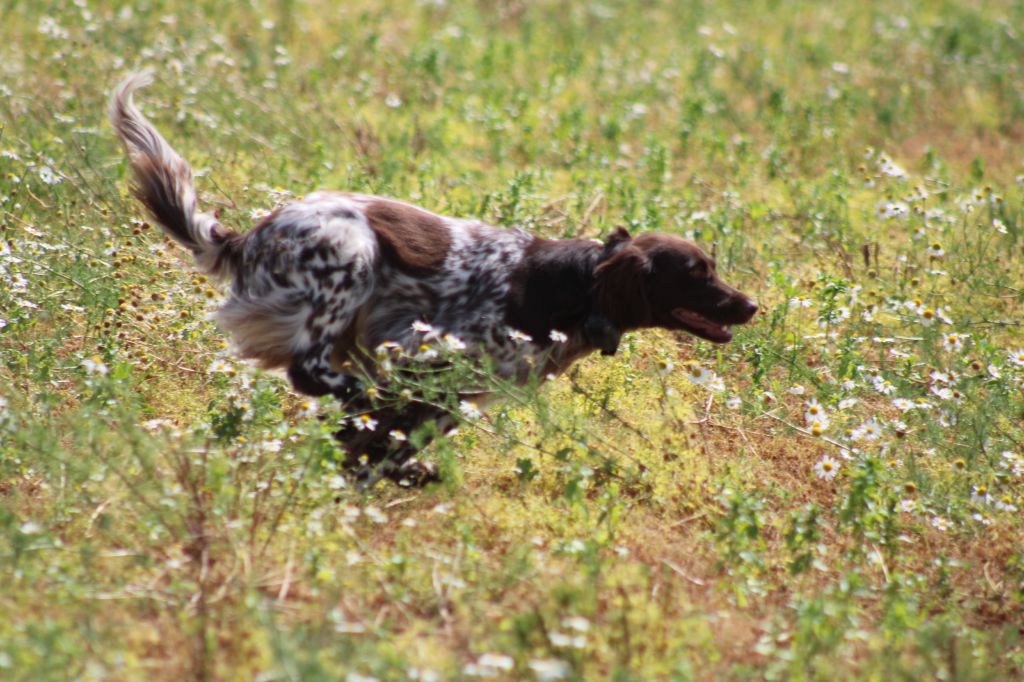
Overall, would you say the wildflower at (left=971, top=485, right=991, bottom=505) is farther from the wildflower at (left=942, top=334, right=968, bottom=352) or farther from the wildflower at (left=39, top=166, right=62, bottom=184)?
the wildflower at (left=39, top=166, right=62, bottom=184)

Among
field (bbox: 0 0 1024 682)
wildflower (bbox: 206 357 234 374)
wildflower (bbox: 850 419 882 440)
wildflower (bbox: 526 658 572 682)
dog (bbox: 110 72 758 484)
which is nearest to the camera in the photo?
wildflower (bbox: 526 658 572 682)

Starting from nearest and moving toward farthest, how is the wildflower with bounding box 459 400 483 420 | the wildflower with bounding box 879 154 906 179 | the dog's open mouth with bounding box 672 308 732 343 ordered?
the wildflower with bounding box 459 400 483 420, the dog's open mouth with bounding box 672 308 732 343, the wildflower with bounding box 879 154 906 179

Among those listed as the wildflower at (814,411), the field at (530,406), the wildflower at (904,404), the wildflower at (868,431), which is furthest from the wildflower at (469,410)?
the wildflower at (904,404)

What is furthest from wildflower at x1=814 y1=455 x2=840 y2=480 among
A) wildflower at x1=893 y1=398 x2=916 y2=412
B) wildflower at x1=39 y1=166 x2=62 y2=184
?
wildflower at x1=39 y1=166 x2=62 y2=184

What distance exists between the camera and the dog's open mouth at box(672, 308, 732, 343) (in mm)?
5477

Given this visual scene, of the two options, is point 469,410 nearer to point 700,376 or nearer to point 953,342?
point 700,376

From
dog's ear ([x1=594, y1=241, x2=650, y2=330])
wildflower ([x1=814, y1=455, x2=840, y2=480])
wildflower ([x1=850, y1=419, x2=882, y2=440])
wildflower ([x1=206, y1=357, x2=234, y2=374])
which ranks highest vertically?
dog's ear ([x1=594, y1=241, x2=650, y2=330])

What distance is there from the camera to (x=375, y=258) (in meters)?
5.16

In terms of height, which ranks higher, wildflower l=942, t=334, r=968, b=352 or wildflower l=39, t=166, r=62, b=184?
wildflower l=39, t=166, r=62, b=184

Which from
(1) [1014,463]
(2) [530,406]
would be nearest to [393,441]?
(2) [530,406]

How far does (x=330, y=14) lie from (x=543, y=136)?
2.96 m

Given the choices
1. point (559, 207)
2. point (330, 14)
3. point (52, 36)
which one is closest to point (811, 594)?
point (559, 207)

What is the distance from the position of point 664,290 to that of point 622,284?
0.26 metres

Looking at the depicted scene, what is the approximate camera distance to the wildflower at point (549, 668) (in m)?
3.12
